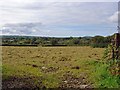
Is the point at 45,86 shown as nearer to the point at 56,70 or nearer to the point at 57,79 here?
the point at 57,79

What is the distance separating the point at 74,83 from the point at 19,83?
182cm

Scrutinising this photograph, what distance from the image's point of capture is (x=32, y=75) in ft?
38.5

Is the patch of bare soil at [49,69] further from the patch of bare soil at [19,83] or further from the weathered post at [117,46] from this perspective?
the weathered post at [117,46]

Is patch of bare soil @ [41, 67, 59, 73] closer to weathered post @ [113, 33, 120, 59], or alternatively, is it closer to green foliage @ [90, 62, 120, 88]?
green foliage @ [90, 62, 120, 88]

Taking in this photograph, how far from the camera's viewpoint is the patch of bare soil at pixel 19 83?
961 cm

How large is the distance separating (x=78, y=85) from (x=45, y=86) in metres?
1.11

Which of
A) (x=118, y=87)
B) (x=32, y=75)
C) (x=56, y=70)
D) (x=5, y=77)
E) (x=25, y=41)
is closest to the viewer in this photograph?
(x=118, y=87)

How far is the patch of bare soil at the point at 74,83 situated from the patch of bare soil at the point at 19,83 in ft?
2.64

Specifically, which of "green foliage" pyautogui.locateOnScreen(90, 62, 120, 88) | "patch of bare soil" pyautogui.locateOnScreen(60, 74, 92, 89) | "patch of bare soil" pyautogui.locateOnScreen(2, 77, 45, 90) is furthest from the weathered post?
"patch of bare soil" pyautogui.locateOnScreen(2, 77, 45, 90)

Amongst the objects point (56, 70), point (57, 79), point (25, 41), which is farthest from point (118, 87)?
point (25, 41)

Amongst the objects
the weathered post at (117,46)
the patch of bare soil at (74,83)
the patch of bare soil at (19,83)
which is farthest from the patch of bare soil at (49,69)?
the weathered post at (117,46)

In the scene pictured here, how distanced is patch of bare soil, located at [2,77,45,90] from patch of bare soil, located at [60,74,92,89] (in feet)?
2.64

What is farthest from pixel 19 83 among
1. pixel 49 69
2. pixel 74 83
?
pixel 49 69

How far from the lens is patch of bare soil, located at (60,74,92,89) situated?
1001 centimetres
